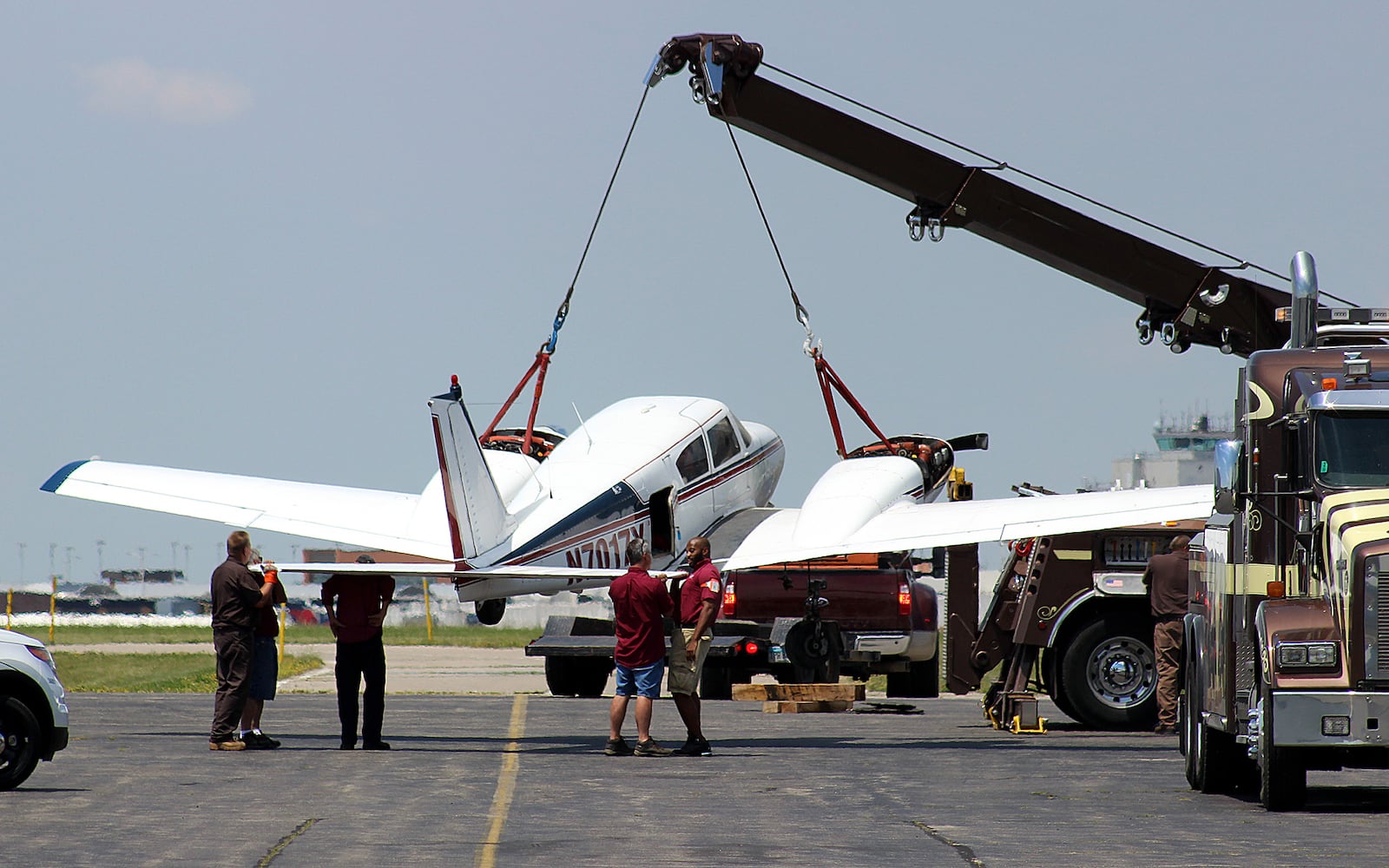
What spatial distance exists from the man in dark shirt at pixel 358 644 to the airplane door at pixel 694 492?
8309 millimetres

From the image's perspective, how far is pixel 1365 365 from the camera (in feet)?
41.1

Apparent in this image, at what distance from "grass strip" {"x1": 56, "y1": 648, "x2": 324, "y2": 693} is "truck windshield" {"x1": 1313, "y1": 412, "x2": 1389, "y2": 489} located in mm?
20208

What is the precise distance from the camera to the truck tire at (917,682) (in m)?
26.9

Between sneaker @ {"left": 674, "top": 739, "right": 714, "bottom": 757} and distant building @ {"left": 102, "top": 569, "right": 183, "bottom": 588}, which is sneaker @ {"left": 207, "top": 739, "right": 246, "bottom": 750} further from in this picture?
distant building @ {"left": 102, "top": 569, "right": 183, "bottom": 588}

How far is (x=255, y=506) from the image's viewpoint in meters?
23.8

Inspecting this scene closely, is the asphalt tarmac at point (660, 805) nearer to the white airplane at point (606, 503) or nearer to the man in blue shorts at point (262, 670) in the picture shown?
the man in blue shorts at point (262, 670)

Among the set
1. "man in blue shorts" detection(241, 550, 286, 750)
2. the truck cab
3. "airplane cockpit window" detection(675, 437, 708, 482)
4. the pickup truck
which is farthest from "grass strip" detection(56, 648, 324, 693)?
the truck cab

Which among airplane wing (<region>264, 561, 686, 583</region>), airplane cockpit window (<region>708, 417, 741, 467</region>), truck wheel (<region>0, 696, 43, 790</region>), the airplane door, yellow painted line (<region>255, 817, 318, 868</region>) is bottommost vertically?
yellow painted line (<region>255, 817, 318, 868</region>)

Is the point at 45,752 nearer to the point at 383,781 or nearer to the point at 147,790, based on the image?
the point at 147,790

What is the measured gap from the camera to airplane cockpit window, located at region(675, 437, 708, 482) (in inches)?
1022

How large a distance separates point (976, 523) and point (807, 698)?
12.8 ft

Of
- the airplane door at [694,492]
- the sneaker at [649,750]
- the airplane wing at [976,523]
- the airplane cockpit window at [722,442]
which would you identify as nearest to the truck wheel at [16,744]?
the sneaker at [649,750]

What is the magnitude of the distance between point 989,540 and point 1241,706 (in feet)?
23.9

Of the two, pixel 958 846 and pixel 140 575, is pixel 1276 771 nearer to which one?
pixel 958 846
